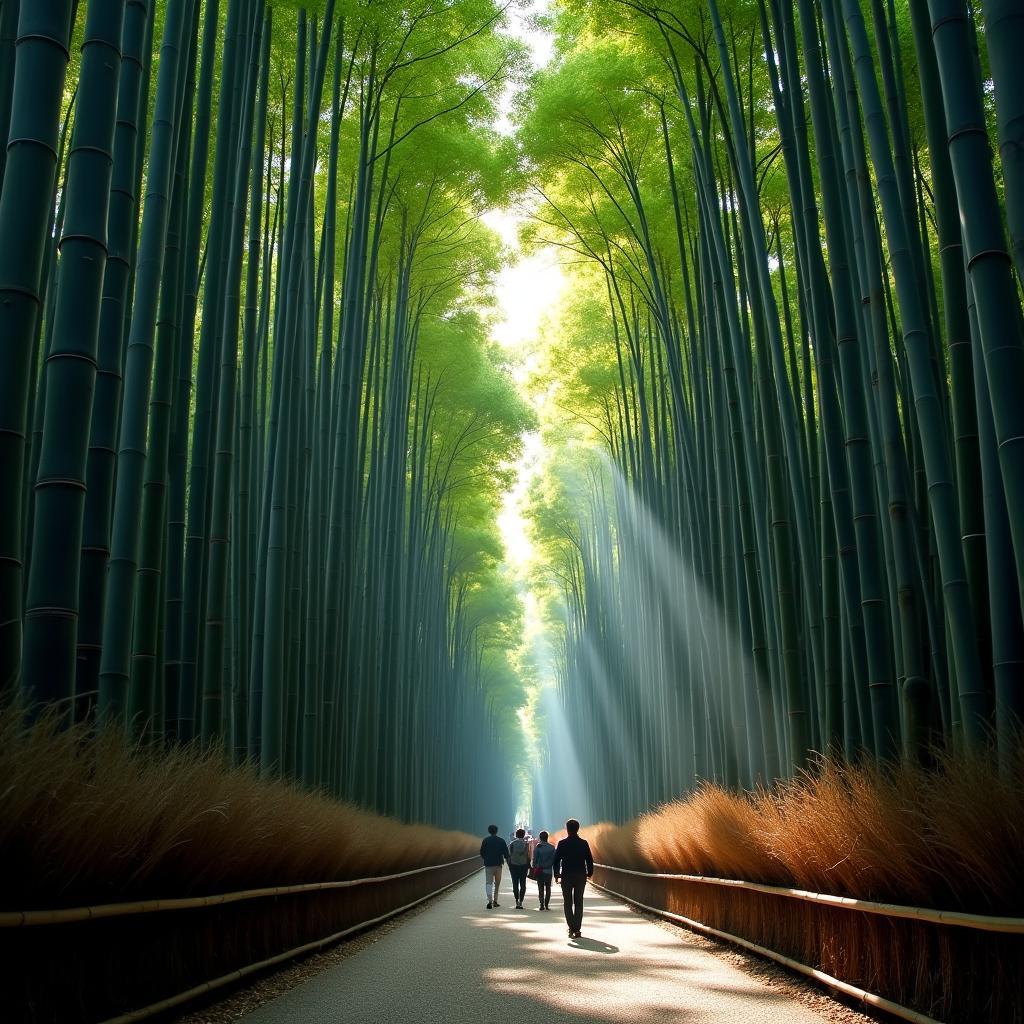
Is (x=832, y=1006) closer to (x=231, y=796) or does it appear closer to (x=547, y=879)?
(x=231, y=796)

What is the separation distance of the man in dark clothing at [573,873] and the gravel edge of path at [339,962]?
2.34 feet

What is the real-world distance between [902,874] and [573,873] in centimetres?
384

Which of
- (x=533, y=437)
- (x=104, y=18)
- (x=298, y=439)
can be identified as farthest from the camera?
(x=533, y=437)

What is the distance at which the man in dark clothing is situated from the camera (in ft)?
19.6

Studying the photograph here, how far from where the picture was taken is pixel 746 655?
691cm

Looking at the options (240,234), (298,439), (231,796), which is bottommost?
(231,796)

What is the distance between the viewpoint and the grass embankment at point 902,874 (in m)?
2.23

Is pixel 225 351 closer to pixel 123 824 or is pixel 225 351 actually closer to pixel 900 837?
pixel 123 824

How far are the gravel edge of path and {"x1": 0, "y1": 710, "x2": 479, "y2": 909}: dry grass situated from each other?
1.20 ft

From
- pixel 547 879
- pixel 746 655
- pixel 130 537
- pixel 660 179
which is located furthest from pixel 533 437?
pixel 130 537

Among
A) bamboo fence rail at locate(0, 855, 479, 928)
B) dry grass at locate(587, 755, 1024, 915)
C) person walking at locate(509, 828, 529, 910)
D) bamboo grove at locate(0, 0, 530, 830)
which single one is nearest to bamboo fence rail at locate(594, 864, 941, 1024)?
dry grass at locate(587, 755, 1024, 915)

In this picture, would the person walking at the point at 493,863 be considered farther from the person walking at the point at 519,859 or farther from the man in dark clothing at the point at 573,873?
the man in dark clothing at the point at 573,873

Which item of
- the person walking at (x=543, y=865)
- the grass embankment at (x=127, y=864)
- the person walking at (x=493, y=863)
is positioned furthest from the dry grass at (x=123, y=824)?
the person walking at (x=493, y=863)

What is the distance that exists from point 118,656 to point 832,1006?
278 centimetres
